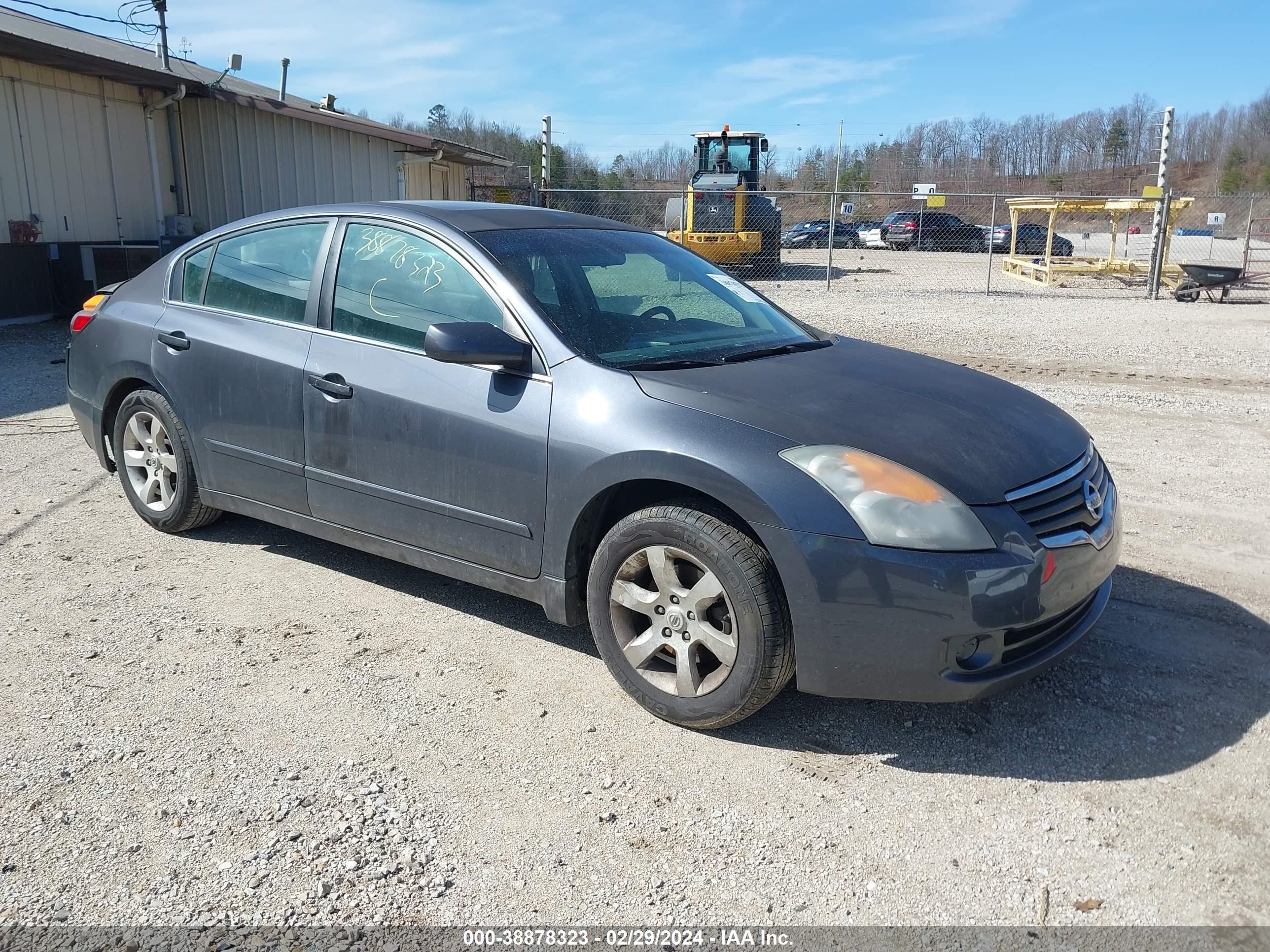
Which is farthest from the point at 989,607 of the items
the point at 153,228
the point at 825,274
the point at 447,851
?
the point at 825,274

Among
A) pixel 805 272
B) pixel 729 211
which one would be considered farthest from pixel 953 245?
pixel 729 211

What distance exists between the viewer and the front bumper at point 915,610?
9.21 ft

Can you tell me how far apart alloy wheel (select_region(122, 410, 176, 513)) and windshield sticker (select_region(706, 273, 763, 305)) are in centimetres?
274

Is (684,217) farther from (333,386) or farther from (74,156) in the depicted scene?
(333,386)

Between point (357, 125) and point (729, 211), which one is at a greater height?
point (357, 125)

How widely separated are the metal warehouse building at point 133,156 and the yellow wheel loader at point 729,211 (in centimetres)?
587

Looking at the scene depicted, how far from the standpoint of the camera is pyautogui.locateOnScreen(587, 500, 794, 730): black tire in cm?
295

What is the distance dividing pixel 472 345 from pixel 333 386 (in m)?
0.86

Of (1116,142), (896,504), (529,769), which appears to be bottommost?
(529,769)

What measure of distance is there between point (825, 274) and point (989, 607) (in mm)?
22945

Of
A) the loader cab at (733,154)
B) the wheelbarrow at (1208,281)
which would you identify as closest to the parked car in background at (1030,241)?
the loader cab at (733,154)

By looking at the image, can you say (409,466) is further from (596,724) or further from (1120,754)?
Result: (1120,754)

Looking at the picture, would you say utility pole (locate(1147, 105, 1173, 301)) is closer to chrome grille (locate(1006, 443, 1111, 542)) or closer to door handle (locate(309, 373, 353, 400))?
chrome grille (locate(1006, 443, 1111, 542))

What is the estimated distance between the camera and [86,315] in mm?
5285
